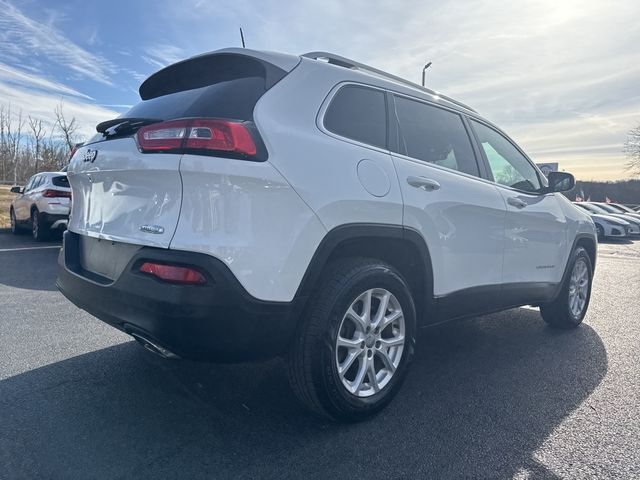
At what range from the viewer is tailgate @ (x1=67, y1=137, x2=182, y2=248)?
A: 2207mm

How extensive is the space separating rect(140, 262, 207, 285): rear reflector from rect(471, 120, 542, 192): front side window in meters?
2.60

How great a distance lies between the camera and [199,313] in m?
2.09

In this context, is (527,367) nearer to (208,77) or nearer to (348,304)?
(348,304)

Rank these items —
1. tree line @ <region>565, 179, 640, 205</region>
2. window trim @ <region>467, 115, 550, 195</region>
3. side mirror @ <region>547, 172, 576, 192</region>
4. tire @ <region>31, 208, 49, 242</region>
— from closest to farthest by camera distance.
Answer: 1. window trim @ <region>467, 115, 550, 195</region>
2. side mirror @ <region>547, 172, 576, 192</region>
3. tire @ <region>31, 208, 49, 242</region>
4. tree line @ <region>565, 179, 640, 205</region>

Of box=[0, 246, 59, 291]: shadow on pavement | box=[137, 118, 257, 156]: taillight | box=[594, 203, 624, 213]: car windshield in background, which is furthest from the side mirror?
box=[594, 203, 624, 213]: car windshield in background

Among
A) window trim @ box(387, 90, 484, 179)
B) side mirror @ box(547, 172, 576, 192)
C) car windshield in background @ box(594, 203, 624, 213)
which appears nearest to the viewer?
window trim @ box(387, 90, 484, 179)

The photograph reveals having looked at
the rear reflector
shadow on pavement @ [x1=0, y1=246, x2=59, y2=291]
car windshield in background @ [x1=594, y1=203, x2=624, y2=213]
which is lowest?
shadow on pavement @ [x1=0, y1=246, x2=59, y2=291]

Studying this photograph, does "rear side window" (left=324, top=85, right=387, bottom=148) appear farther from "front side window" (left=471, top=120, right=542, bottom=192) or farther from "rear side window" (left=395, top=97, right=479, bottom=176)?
"front side window" (left=471, top=120, right=542, bottom=192)

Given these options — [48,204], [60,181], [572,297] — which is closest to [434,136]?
[572,297]

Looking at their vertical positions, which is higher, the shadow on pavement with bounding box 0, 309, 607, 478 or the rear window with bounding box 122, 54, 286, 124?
the rear window with bounding box 122, 54, 286, 124

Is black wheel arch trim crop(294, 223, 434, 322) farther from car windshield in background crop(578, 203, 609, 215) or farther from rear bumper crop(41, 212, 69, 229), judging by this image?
car windshield in background crop(578, 203, 609, 215)

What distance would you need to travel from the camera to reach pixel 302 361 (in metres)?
2.38

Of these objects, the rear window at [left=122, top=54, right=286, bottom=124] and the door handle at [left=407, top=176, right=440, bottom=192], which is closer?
the rear window at [left=122, top=54, right=286, bottom=124]

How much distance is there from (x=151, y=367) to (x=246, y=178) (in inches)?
72.3
